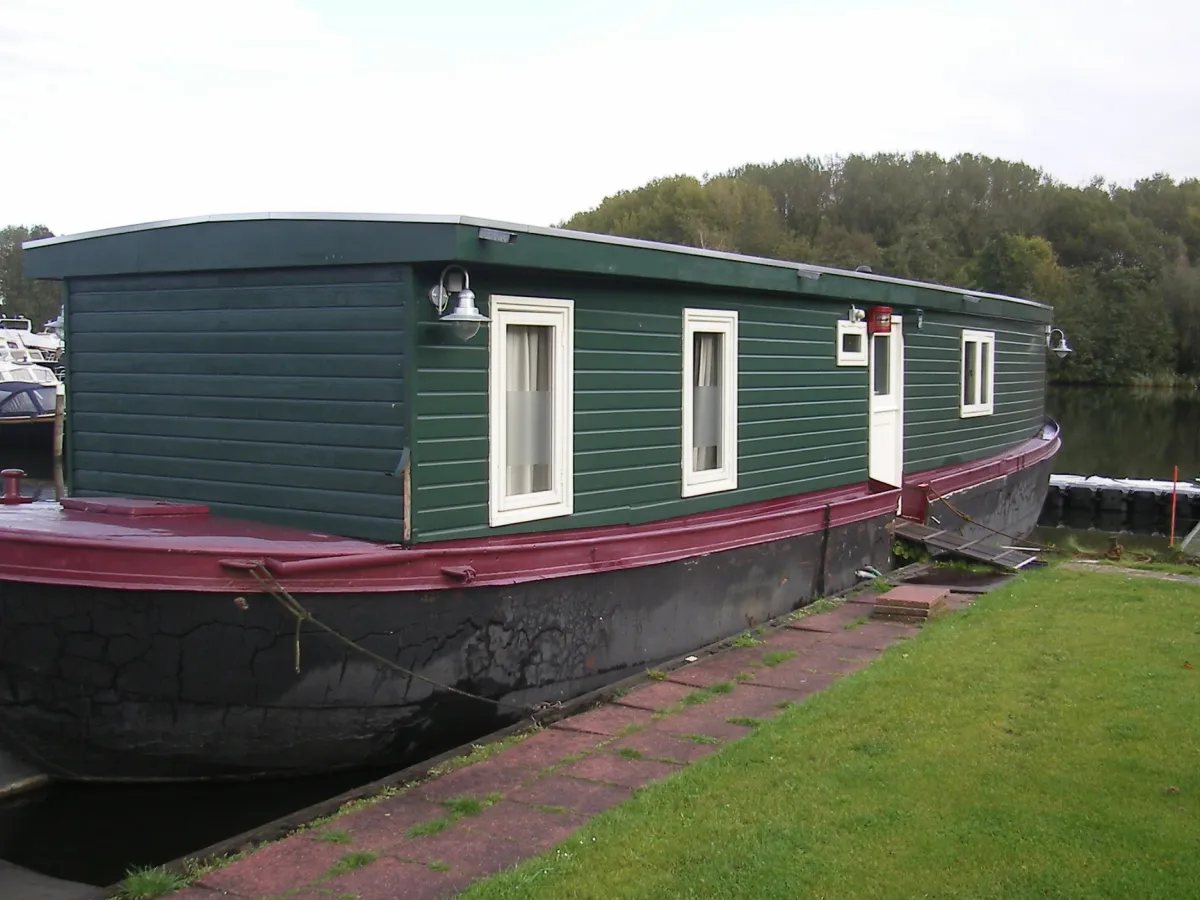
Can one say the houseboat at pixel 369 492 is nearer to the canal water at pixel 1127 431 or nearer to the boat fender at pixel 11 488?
the boat fender at pixel 11 488

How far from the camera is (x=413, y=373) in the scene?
6844mm

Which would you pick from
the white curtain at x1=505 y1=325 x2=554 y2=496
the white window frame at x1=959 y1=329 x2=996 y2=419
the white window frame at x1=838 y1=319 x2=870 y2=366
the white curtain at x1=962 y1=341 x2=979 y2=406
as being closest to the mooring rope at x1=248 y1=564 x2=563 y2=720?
the white curtain at x1=505 y1=325 x2=554 y2=496

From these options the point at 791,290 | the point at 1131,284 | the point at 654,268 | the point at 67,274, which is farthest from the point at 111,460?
the point at 1131,284

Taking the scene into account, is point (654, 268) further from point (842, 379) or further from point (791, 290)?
point (842, 379)

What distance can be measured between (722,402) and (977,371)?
6676 mm

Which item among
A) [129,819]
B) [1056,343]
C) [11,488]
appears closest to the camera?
[129,819]

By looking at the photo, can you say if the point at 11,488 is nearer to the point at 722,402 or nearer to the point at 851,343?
the point at 722,402

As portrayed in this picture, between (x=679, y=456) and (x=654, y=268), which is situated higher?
(x=654, y=268)

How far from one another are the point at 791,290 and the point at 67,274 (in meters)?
5.56

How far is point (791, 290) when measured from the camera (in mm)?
10258

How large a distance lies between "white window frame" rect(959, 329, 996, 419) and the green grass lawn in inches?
274

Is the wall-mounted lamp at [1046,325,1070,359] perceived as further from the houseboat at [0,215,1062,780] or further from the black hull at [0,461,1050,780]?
the black hull at [0,461,1050,780]

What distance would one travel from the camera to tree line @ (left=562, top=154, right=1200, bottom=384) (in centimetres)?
5766

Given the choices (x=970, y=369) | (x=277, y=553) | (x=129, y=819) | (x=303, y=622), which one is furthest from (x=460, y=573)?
(x=970, y=369)
